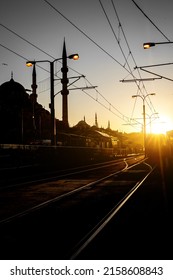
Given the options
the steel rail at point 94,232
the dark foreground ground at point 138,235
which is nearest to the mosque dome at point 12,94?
the steel rail at point 94,232

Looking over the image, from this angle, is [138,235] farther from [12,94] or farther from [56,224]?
[12,94]

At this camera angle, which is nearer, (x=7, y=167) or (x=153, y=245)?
(x=153, y=245)

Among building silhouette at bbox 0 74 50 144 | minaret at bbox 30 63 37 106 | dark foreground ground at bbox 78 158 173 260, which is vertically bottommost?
dark foreground ground at bbox 78 158 173 260

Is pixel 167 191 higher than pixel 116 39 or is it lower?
lower

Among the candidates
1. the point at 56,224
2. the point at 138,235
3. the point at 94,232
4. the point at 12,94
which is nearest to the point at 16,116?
the point at 12,94

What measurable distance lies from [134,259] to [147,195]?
7.65 m

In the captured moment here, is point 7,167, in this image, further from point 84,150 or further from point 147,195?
point 84,150

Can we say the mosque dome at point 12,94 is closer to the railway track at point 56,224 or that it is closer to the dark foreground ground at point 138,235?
the railway track at point 56,224

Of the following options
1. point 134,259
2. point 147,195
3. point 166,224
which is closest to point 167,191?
point 147,195

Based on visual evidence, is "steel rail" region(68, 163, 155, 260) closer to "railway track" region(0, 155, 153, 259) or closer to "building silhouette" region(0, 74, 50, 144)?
"railway track" region(0, 155, 153, 259)

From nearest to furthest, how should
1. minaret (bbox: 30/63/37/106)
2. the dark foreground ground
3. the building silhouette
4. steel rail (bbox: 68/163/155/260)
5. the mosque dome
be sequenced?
the dark foreground ground
steel rail (bbox: 68/163/155/260)
the building silhouette
the mosque dome
minaret (bbox: 30/63/37/106)

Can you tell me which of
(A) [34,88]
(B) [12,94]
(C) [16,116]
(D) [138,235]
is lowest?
(D) [138,235]

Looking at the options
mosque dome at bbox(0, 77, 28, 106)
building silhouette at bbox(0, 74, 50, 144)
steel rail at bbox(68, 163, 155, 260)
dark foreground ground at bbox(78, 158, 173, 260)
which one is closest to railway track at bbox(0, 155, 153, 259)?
steel rail at bbox(68, 163, 155, 260)

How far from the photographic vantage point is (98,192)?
13.7m
